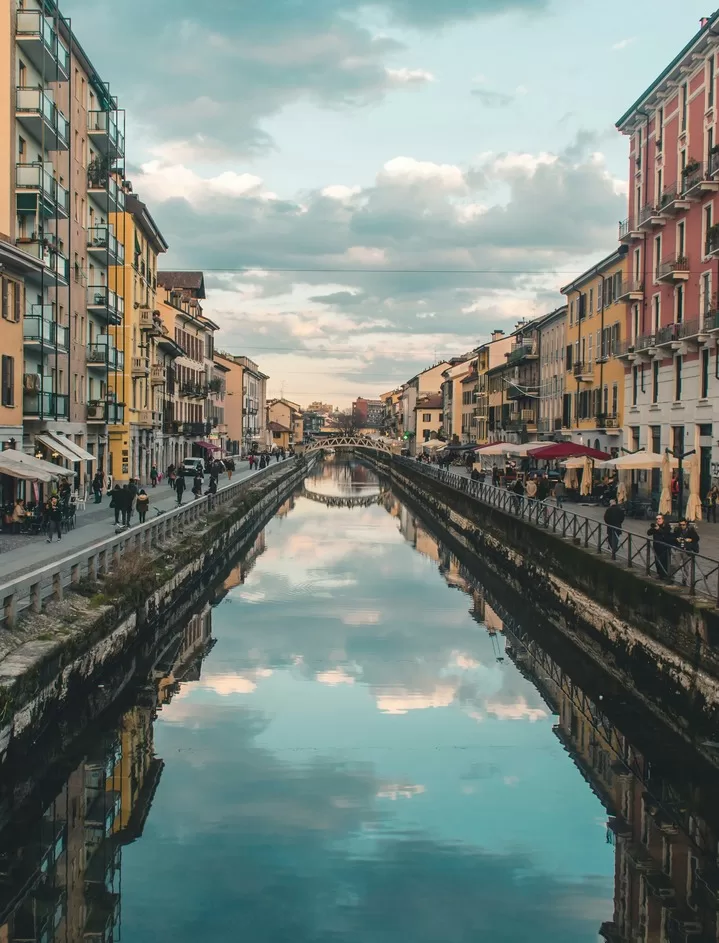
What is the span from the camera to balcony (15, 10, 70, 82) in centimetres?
3200

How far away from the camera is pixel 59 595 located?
54.9ft

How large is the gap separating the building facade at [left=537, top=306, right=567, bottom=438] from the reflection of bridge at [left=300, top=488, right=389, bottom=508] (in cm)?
1441

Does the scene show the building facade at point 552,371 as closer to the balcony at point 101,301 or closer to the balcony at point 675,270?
the balcony at point 675,270

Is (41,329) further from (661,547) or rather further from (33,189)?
(661,547)

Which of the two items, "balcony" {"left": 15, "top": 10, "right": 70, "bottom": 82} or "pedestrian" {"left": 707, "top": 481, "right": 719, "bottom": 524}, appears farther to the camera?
"balcony" {"left": 15, "top": 10, "right": 70, "bottom": 82}

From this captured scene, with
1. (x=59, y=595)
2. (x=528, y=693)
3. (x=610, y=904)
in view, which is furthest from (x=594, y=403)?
(x=610, y=904)

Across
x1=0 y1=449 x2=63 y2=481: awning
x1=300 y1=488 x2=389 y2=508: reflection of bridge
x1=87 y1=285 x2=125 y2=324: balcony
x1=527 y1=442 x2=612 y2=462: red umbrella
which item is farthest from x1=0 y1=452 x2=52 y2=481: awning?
x1=300 y1=488 x2=389 y2=508: reflection of bridge

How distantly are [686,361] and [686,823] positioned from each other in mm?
24920

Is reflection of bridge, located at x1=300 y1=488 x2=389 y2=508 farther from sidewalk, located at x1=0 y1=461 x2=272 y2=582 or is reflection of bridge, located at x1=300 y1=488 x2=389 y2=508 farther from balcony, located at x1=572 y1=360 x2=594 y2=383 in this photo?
sidewalk, located at x1=0 y1=461 x2=272 y2=582

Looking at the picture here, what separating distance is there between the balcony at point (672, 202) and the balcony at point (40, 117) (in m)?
22.0

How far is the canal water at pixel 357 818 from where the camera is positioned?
10.5 metres

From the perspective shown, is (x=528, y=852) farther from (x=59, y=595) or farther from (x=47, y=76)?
(x=47, y=76)

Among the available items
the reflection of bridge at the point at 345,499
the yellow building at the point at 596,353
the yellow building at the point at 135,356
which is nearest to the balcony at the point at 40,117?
the yellow building at the point at 135,356

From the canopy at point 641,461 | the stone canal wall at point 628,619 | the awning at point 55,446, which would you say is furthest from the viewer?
the awning at point 55,446
